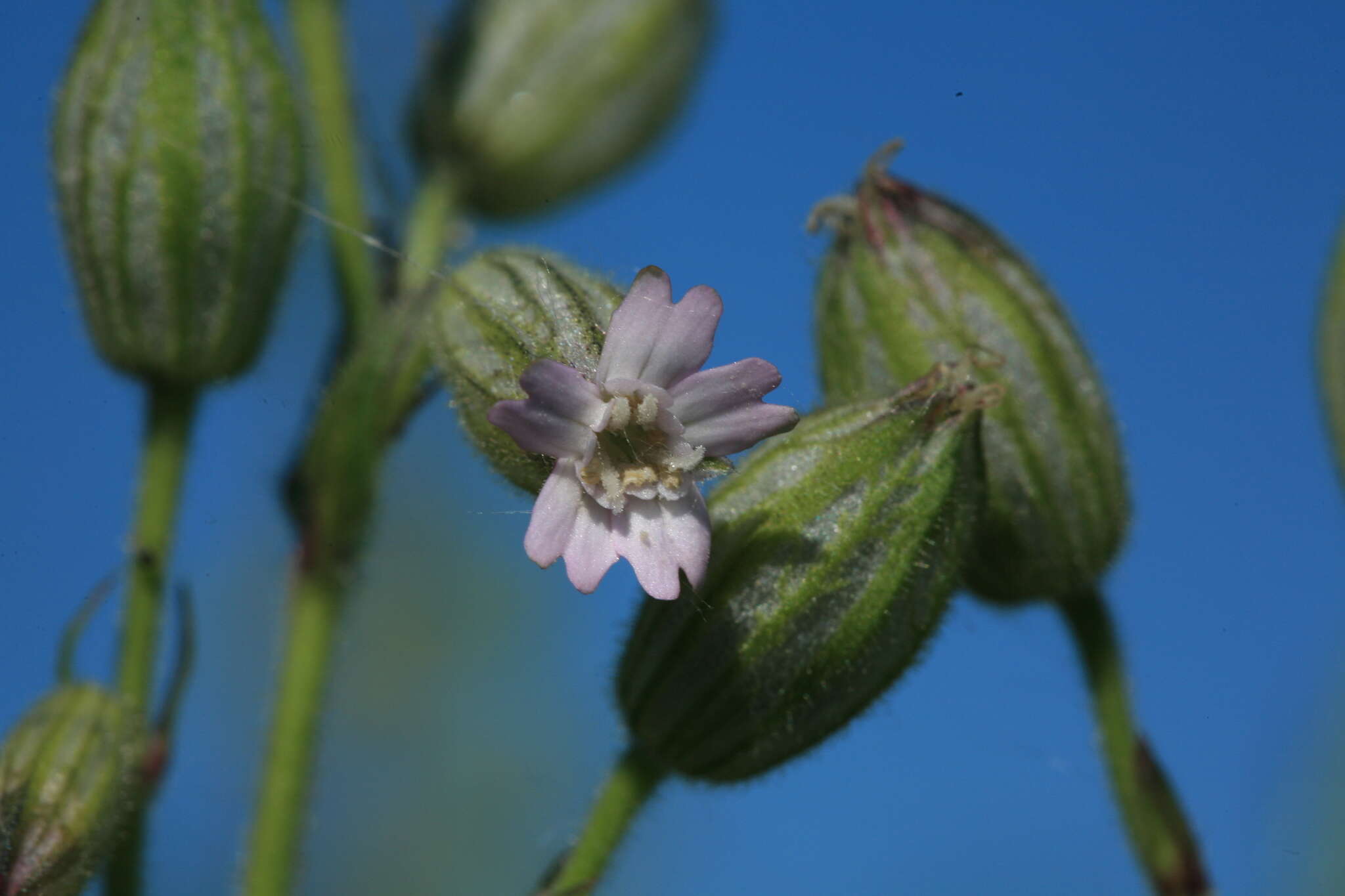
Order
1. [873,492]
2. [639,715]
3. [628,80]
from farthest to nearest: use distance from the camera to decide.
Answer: [628,80]
[639,715]
[873,492]

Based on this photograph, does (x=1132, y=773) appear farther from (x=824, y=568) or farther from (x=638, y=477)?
(x=638, y=477)

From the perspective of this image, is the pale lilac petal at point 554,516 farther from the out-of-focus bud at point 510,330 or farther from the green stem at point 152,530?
the green stem at point 152,530

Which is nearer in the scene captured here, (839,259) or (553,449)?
(553,449)

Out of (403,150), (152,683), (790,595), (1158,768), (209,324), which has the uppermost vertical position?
(403,150)

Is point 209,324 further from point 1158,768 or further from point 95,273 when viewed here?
point 1158,768

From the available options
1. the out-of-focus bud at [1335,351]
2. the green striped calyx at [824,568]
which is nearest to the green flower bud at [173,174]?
the green striped calyx at [824,568]

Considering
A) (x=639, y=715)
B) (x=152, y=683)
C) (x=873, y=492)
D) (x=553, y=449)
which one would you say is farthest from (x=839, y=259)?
(x=152, y=683)

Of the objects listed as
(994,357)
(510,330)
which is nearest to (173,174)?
(510,330)
